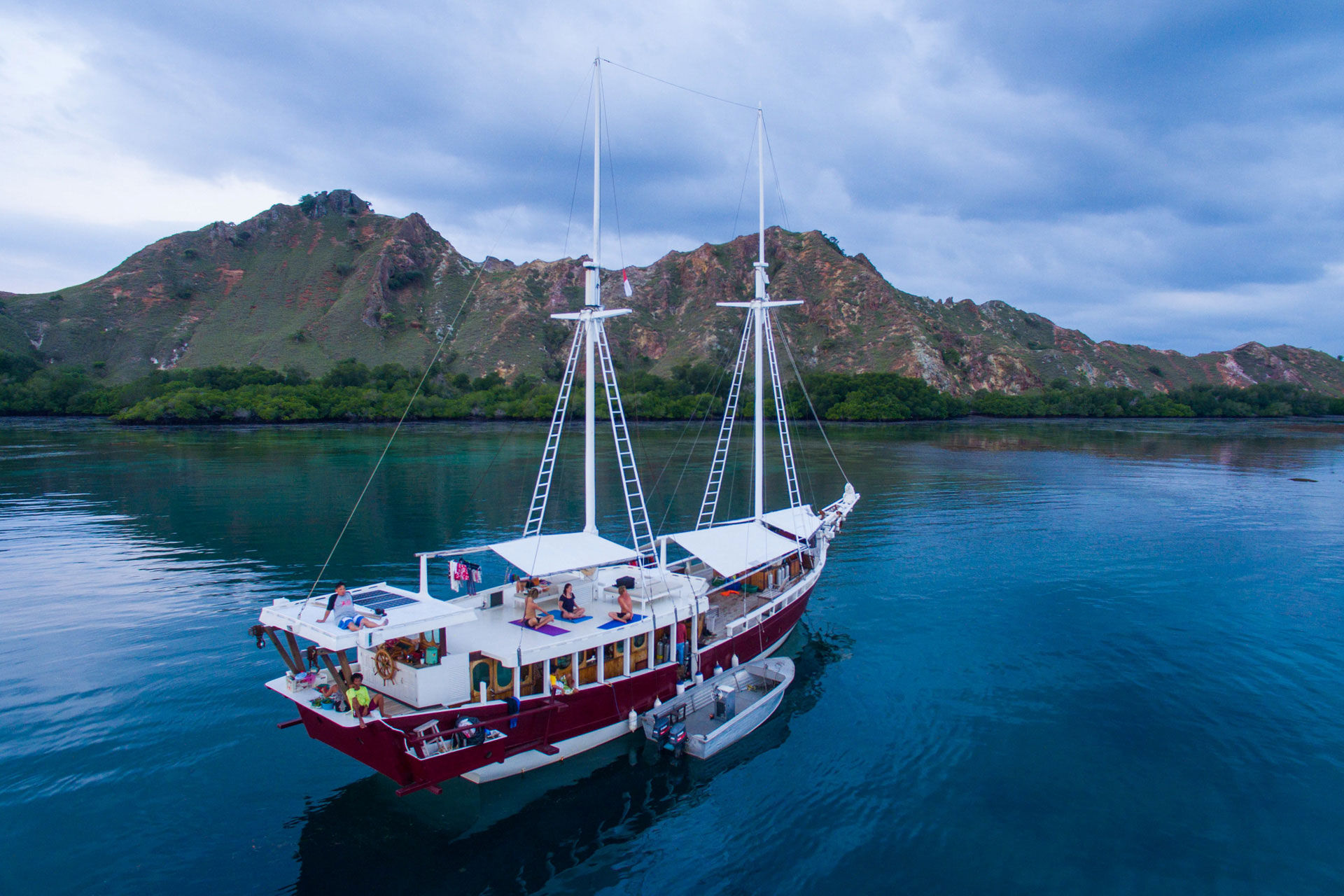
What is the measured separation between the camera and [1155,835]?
56.9 feet

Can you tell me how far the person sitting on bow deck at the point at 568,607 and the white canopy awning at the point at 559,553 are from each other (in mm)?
690

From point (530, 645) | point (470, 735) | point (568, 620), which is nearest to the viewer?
point (470, 735)

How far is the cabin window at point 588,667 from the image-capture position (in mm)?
20031

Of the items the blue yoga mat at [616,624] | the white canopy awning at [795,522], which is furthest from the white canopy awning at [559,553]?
the white canopy awning at [795,522]

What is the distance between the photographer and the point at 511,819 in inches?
699

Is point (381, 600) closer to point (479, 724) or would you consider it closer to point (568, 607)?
point (479, 724)

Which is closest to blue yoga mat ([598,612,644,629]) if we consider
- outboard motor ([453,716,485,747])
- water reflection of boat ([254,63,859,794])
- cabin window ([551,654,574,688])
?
water reflection of boat ([254,63,859,794])

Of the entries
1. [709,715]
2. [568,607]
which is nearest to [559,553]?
[568,607]

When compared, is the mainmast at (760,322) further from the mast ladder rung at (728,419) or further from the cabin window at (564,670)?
the cabin window at (564,670)

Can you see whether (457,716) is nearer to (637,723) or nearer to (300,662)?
(300,662)

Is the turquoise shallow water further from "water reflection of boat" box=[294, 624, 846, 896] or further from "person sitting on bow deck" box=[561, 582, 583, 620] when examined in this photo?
"person sitting on bow deck" box=[561, 582, 583, 620]

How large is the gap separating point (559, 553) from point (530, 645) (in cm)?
422

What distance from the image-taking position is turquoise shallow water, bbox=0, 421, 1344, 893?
16.2 m

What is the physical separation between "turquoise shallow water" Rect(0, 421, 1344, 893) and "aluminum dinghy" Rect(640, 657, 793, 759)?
25.4 inches
